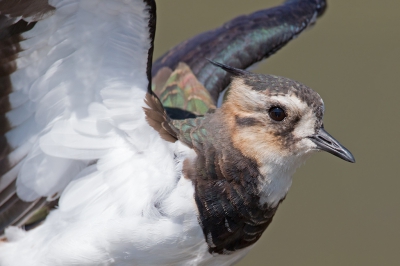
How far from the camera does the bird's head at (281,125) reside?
4.09 meters

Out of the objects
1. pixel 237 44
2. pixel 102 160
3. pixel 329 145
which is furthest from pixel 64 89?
pixel 237 44

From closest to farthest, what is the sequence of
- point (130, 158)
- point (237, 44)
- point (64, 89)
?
1. point (64, 89)
2. point (130, 158)
3. point (237, 44)

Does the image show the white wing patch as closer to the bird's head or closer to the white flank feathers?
the white flank feathers

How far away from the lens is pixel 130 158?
4.11 m

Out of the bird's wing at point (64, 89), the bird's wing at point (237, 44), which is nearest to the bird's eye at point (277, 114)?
the bird's wing at point (64, 89)

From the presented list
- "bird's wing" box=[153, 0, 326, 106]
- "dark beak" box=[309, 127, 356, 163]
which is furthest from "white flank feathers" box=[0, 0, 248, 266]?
"bird's wing" box=[153, 0, 326, 106]

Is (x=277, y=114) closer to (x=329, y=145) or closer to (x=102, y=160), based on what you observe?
(x=329, y=145)

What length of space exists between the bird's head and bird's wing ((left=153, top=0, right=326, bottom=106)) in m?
1.47

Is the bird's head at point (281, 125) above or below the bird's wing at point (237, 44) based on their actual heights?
above

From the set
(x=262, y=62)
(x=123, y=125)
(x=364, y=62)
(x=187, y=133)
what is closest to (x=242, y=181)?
(x=187, y=133)

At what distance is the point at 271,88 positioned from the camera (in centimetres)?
412

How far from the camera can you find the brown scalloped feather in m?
4.10

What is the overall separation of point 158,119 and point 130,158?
0.87 ft

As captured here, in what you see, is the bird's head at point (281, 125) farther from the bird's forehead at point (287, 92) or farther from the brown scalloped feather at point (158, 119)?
the brown scalloped feather at point (158, 119)
